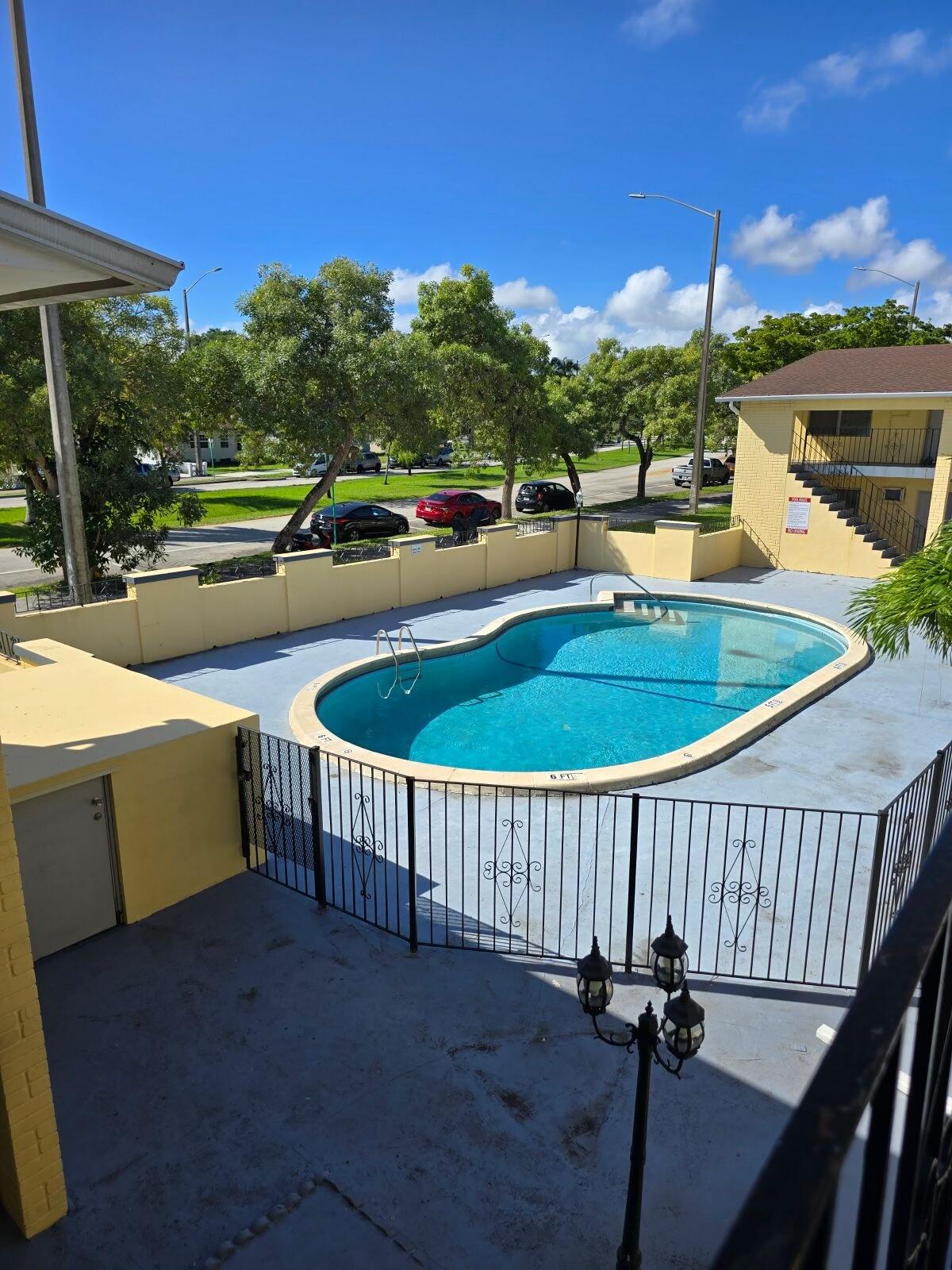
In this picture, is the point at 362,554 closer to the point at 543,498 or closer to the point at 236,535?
the point at 236,535

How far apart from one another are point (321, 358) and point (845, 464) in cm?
1498

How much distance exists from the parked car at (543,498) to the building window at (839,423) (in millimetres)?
11436

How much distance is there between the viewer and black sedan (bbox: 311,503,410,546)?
28.3 metres

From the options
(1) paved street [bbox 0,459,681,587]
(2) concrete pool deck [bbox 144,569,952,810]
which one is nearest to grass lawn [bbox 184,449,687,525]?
(1) paved street [bbox 0,459,681,587]

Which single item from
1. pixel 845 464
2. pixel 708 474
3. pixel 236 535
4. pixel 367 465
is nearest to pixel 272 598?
pixel 236 535

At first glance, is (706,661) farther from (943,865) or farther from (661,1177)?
(943,865)

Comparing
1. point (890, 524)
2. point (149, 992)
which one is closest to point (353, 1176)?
point (149, 992)

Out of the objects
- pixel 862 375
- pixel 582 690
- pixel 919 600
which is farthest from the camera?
pixel 862 375

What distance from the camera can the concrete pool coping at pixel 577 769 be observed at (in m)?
10.6

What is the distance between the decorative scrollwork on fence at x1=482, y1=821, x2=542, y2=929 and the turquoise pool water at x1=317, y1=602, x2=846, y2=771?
11.0 ft

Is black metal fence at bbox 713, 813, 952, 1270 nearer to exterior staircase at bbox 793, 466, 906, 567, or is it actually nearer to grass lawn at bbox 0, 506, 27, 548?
exterior staircase at bbox 793, 466, 906, 567

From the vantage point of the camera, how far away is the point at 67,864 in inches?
293

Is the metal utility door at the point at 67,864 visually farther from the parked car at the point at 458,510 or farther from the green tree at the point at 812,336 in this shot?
the green tree at the point at 812,336

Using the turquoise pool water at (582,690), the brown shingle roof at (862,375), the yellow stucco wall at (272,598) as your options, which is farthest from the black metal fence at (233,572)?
the brown shingle roof at (862,375)
